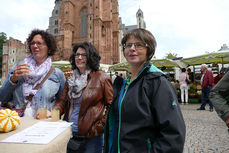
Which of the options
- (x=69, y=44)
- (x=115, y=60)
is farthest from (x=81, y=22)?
(x=115, y=60)

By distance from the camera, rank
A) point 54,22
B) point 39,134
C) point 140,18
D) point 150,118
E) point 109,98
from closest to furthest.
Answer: point 150,118
point 39,134
point 109,98
point 54,22
point 140,18

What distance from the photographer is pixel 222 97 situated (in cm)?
165

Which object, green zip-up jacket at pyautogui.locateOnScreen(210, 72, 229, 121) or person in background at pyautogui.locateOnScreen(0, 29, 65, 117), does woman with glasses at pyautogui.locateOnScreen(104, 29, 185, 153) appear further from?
person in background at pyautogui.locateOnScreen(0, 29, 65, 117)

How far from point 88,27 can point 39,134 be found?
27.7 m

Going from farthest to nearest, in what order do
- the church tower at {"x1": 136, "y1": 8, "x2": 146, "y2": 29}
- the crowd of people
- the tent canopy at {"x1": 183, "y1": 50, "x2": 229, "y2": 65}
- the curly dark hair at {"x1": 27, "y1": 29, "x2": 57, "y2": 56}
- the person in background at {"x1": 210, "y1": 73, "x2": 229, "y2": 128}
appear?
the church tower at {"x1": 136, "y1": 8, "x2": 146, "y2": 29} → the tent canopy at {"x1": 183, "y1": 50, "x2": 229, "y2": 65} → the curly dark hair at {"x1": 27, "y1": 29, "x2": 57, "y2": 56} → the person in background at {"x1": 210, "y1": 73, "x2": 229, "y2": 128} → the crowd of people

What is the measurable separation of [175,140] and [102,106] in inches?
45.7

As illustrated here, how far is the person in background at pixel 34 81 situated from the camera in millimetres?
1797

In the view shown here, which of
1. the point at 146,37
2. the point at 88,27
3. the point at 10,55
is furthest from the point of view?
the point at 10,55

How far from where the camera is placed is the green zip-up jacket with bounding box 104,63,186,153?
89 cm

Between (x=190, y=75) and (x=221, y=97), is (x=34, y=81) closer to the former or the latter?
(x=221, y=97)

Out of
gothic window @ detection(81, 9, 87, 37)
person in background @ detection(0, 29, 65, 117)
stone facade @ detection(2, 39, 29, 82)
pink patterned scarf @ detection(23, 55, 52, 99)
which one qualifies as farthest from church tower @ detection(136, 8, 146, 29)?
pink patterned scarf @ detection(23, 55, 52, 99)

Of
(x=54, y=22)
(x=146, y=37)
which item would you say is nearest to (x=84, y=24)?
(x=54, y=22)

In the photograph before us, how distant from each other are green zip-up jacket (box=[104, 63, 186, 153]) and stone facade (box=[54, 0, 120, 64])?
2433cm

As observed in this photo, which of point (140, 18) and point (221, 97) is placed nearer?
point (221, 97)
